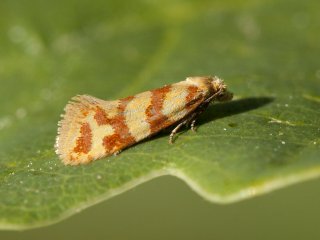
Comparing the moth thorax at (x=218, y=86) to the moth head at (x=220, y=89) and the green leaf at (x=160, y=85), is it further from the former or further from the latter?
the green leaf at (x=160, y=85)

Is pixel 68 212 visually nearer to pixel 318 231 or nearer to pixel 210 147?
pixel 210 147

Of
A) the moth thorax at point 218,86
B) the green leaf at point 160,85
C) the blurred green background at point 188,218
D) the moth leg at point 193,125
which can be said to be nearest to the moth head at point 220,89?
the moth thorax at point 218,86

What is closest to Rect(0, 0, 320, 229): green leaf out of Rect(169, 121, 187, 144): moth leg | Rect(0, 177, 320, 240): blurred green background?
Rect(169, 121, 187, 144): moth leg

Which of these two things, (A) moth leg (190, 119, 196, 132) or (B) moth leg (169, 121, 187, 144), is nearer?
(B) moth leg (169, 121, 187, 144)

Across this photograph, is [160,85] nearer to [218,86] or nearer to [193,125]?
[218,86]

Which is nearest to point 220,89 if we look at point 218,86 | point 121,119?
point 218,86

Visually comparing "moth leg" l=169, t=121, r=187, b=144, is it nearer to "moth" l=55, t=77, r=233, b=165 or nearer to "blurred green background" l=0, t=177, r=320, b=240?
"moth" l=55, t=77, r=233, b=165
